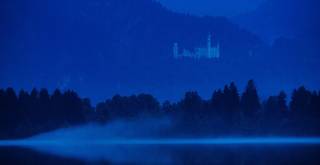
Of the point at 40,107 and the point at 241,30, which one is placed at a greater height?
the point at 241,30

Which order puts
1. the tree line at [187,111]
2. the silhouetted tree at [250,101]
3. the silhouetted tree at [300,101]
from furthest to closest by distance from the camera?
the silhouetted tree at [250,101], the silhouetted tree at [300,101], the tree line at [187,111]

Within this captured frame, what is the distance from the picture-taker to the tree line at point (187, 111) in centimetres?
3262

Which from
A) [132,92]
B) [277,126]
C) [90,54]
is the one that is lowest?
[277,126]

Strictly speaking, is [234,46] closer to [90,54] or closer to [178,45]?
[178,45]

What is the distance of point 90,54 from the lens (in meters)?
38.5

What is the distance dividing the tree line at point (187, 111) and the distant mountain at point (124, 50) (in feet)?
6.75

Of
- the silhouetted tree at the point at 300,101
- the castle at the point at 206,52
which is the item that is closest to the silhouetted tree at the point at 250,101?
the silhouetted tree at the point at 300,101

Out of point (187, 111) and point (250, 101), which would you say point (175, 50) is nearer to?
point (187, 111)

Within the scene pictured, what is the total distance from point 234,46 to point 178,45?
3.81m

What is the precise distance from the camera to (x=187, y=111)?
34281 millimetres

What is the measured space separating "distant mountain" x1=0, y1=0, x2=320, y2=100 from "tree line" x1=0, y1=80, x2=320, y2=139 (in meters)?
2.06

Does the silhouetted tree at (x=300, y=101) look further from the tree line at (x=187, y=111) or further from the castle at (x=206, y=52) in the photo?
the castle at (x=206, y=52)

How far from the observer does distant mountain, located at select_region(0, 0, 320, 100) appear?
3684 cm

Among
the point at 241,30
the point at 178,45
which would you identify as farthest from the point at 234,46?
the point at 178,45
